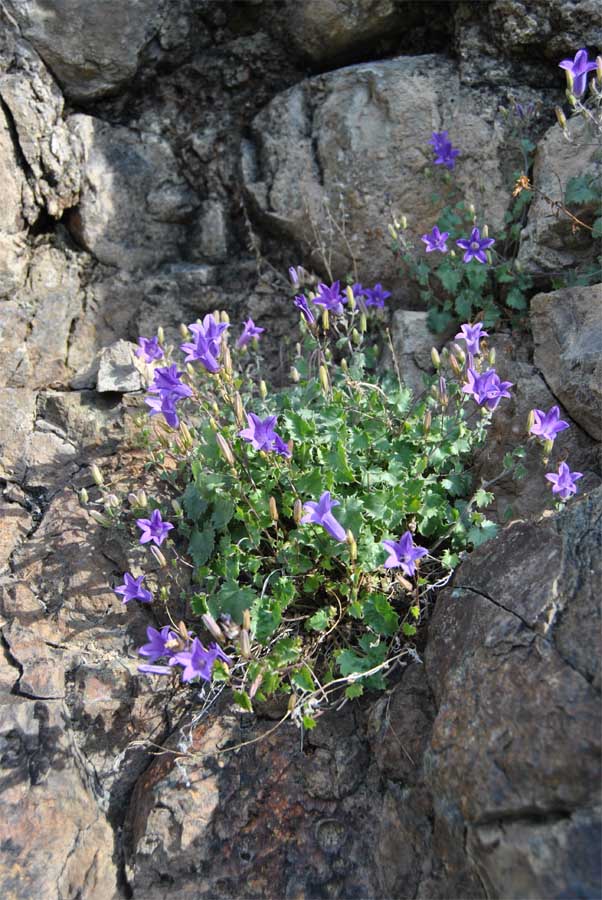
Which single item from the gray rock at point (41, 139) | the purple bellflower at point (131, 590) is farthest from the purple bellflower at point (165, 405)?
the gray rock at point (41, 139)

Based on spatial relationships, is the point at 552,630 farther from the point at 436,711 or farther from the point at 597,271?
the point at 597,271

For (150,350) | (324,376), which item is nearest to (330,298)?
(324,376)

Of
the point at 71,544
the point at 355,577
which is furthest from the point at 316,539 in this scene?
the point at 71,544

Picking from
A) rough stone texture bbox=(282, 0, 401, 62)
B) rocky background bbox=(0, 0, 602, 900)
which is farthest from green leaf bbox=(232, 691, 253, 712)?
rough stone texture bbox=(282, 0, 401, 62)

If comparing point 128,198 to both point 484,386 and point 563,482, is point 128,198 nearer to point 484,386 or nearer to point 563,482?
point 484,386

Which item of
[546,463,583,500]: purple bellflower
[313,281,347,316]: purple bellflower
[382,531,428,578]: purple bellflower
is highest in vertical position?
[313,281,347,316]: purple bellflower

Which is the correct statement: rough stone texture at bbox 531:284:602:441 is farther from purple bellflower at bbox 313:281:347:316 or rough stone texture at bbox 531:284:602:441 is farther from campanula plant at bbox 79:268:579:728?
purple bellflower at bbox 313:281:347:316
